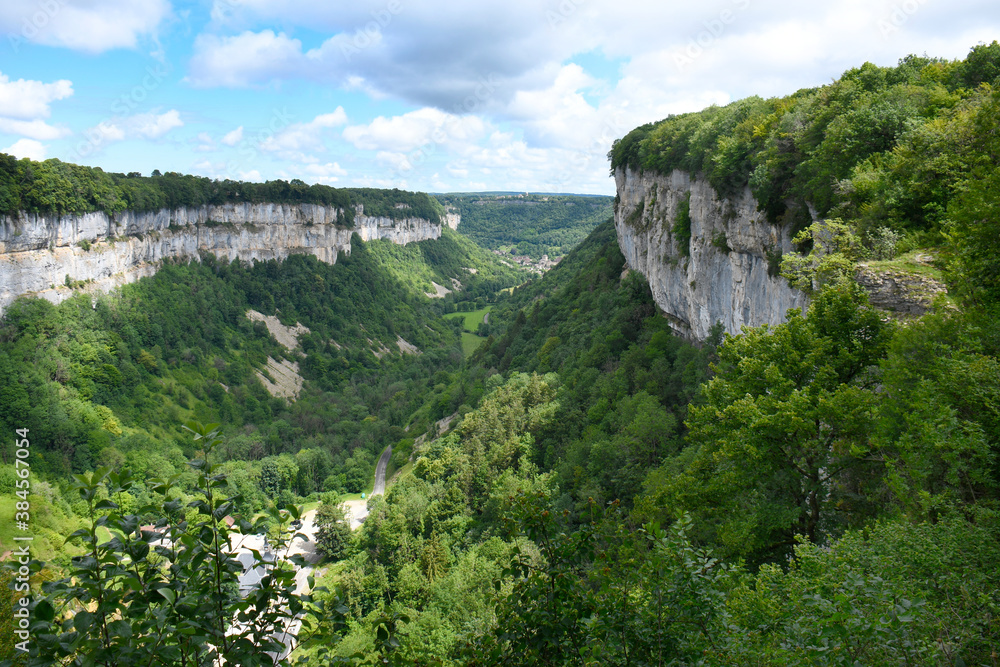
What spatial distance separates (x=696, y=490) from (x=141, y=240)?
78400 millimetres

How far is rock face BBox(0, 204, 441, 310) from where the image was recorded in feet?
167

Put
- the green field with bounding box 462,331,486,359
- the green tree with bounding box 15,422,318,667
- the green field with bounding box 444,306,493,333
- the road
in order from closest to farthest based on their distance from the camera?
the green tree with bounding box 15,422,318,667, the road, the green field with bounding box 462,331,486,359, the green field with bounding box 444,306,493,333

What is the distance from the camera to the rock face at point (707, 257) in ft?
66.9

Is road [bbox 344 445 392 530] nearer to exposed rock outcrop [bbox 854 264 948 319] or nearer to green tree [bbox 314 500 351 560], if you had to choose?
green tree [bbox 314 500 351 560]

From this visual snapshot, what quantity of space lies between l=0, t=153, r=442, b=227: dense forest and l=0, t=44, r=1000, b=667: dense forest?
1505cm

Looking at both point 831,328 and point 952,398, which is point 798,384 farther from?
point 952,398

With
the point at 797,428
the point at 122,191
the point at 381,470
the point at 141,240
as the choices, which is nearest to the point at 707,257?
the point at 797,428

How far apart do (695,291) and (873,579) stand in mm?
25217

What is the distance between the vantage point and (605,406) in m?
32.5

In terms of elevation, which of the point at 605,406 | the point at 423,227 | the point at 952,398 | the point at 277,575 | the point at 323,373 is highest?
the point at 423,227

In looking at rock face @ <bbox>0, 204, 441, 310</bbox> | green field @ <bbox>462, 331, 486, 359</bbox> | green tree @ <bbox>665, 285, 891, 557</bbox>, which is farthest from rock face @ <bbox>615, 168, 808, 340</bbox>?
green field @ <bbox>462, 331, 486, 359</bbox>

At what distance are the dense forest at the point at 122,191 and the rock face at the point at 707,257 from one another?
177 ft

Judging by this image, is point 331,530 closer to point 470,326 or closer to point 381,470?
point 381,470

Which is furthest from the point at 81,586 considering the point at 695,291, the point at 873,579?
the point at 695,291
